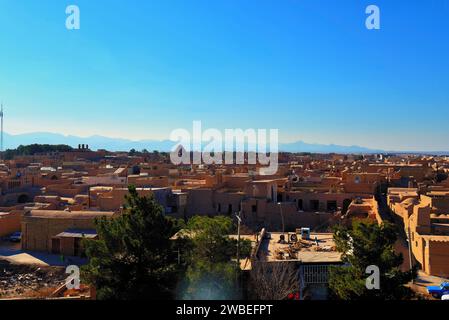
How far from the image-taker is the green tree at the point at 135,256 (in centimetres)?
1160

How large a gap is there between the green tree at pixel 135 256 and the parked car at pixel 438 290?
9152mm

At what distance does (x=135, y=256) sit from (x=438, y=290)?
1047 cm

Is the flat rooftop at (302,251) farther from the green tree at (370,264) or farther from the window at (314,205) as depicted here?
the window at (314,205)

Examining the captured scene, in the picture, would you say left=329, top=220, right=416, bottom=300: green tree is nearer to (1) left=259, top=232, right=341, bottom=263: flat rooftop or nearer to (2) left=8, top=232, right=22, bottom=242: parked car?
(1) left=259, top=232, right=341, bottom=263: flat rooftop

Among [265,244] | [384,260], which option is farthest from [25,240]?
[384,260]

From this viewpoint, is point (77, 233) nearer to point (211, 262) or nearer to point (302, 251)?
point (211, 262)

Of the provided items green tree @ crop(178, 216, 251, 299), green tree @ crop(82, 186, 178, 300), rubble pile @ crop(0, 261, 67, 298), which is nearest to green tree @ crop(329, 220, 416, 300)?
green tree @ crop(178, 216, 251, 299)

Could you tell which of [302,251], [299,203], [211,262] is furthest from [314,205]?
[211,262]

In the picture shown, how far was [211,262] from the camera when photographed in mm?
12781

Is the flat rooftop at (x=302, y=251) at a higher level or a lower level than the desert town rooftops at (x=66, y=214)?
lower

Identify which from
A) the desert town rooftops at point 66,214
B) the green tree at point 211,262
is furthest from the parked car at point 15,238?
the green tree at point 211,262

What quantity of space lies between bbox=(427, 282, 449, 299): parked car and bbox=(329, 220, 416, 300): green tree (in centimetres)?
382

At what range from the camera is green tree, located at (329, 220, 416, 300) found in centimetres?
1136
